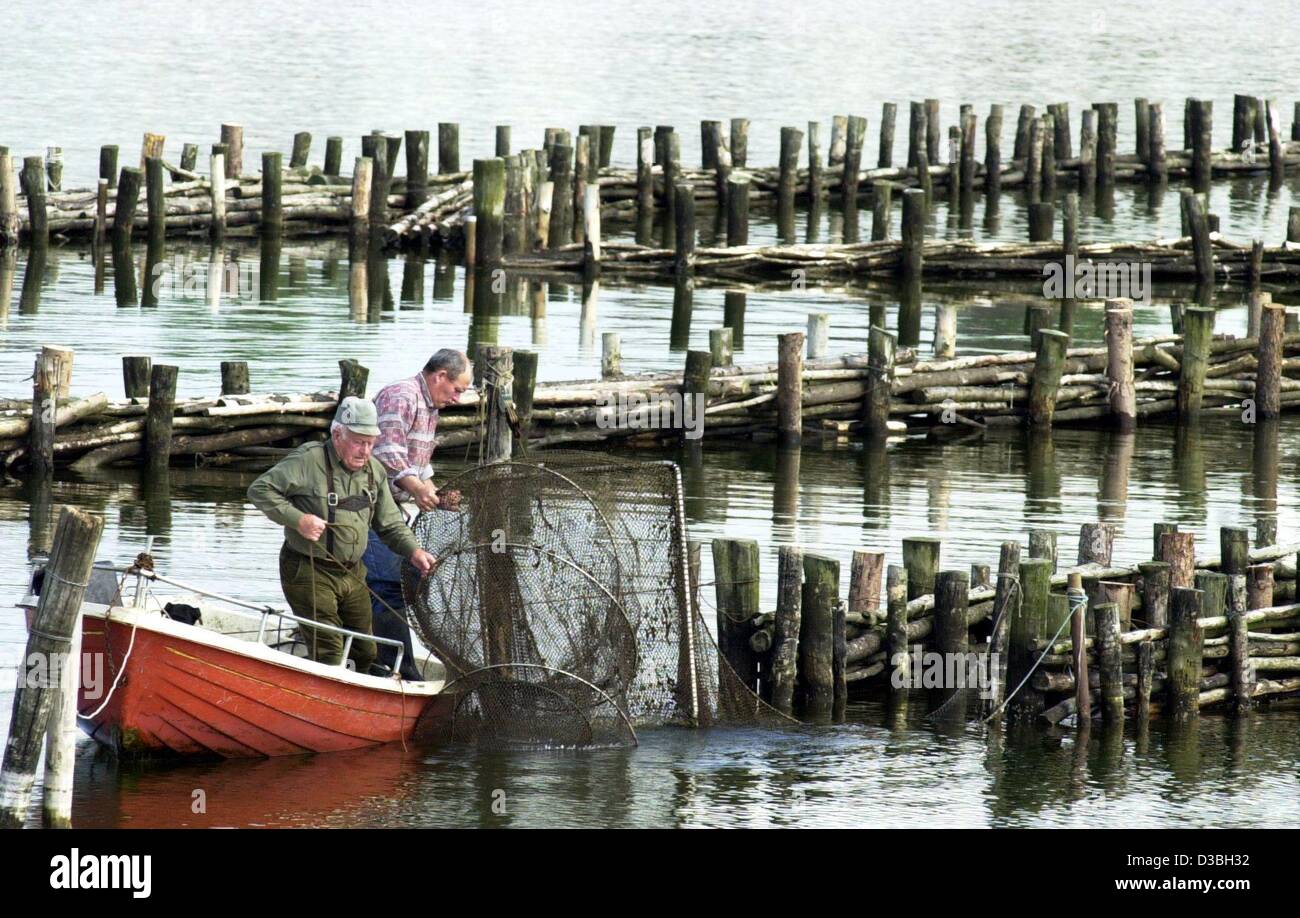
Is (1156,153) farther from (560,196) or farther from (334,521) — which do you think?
(334,521)

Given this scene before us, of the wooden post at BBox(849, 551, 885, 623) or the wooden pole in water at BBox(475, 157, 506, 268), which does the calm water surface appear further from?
the wooden pole in water at BBox(475, 157, 506, 268)

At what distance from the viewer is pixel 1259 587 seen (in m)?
15.9

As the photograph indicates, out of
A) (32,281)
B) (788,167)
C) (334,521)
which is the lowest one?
(334,521)

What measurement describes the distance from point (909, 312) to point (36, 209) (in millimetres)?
13390

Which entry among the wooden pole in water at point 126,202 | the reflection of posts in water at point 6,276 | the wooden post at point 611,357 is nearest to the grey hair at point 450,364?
the wooden post at point 611,357

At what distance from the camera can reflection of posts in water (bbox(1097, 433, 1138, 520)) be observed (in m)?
21.4

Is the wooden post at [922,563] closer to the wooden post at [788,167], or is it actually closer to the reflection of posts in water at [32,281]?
the reflection of posts in water at [32,281]

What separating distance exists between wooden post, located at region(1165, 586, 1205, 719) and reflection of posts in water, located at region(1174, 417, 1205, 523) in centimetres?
630

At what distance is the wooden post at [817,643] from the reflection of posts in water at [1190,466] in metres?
7.25

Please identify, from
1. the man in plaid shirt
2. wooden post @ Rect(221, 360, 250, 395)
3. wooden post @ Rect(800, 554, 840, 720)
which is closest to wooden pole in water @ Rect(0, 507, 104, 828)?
the man in plaid shirt

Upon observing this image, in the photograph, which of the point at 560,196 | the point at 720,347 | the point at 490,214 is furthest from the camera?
the point at 560,196

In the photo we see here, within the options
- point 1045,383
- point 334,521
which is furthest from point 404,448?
point 1045,383
